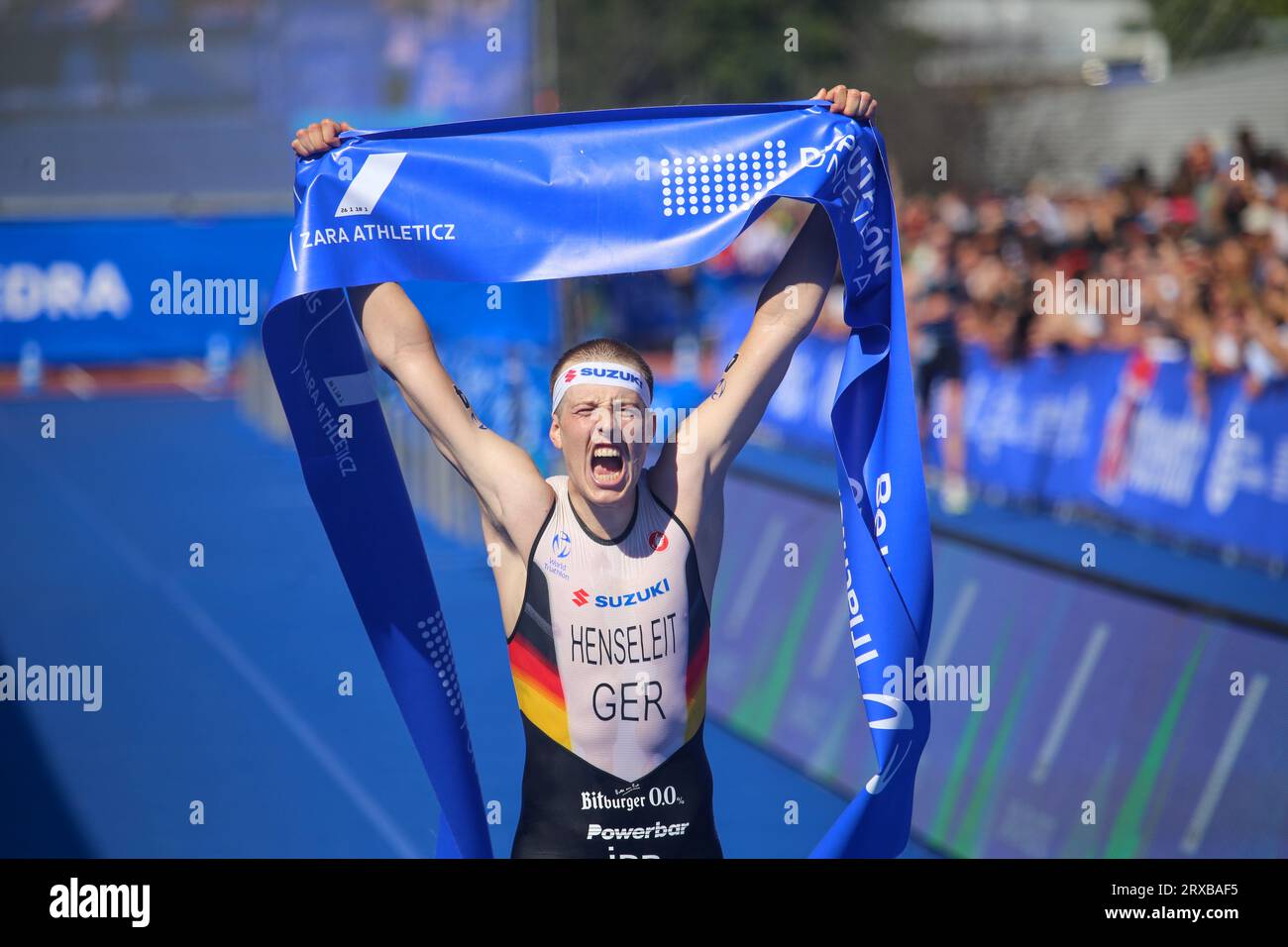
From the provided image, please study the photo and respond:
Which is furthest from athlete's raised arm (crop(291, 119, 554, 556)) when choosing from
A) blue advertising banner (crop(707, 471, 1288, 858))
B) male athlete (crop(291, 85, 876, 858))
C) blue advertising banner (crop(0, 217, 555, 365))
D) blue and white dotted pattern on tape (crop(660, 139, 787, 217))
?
blue advertising banner (crop(0, 217, 555, 365))

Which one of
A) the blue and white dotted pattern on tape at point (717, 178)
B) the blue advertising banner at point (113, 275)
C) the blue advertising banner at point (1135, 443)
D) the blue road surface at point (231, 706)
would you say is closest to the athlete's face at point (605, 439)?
the blue and white dotted pattern on tape at point (717, 178)

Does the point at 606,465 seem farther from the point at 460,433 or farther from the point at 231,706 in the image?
the point at 231,706

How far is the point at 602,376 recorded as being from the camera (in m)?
4.08

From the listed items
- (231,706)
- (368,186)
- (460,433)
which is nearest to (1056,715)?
(460,433)

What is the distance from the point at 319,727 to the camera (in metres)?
9.20

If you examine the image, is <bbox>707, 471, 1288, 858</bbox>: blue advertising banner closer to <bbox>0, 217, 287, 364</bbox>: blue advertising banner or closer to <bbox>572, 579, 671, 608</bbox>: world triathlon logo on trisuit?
<bbox>572, 579, 671, 608</bbox>: world triathlon logo on trisuit

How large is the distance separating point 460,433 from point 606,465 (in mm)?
430

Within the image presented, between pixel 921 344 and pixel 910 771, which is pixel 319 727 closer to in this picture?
pixel 910 771

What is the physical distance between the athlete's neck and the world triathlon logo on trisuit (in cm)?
16

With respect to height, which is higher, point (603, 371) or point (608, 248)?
point (608, 248)

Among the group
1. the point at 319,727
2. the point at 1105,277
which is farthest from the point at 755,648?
the point at 1105,277

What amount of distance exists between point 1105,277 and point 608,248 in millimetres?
11327

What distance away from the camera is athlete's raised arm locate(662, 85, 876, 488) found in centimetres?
424

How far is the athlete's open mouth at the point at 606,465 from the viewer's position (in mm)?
3998
